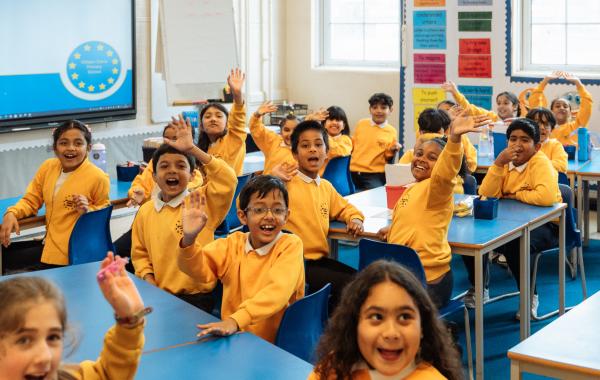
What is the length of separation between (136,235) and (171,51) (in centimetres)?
367

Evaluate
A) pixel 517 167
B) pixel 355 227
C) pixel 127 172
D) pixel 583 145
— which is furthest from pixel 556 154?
pixel 127 172

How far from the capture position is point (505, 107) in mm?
7586

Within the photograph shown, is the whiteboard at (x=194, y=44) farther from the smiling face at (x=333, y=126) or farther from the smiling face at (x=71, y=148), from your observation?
the smiling face at (x=71, y=148)

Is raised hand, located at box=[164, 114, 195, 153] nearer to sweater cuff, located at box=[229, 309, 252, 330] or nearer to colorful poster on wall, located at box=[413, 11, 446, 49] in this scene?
sweater cuff, located at box=[229, 309, 252, 330]

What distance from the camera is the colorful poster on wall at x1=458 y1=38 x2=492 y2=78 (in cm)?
834

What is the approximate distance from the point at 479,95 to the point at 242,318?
594 cm

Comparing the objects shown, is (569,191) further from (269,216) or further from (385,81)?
(385,81)

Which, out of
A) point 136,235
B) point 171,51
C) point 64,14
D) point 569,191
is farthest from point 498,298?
point 64,14

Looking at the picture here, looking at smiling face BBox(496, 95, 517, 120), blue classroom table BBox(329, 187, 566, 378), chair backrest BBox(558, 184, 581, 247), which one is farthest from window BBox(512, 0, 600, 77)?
blue classroom table BBox(329, 187, 566, 378)

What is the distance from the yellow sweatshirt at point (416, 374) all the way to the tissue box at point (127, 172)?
3698 mm

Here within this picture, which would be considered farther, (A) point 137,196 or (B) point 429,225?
(A) point 137,196

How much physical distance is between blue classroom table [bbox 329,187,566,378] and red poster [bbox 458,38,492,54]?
3720mm

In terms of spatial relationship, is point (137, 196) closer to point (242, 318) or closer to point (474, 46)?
point (242, 318)

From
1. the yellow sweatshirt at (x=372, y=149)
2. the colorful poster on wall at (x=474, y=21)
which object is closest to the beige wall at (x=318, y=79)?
the colorful poster on wall at (x=474, y=21)
